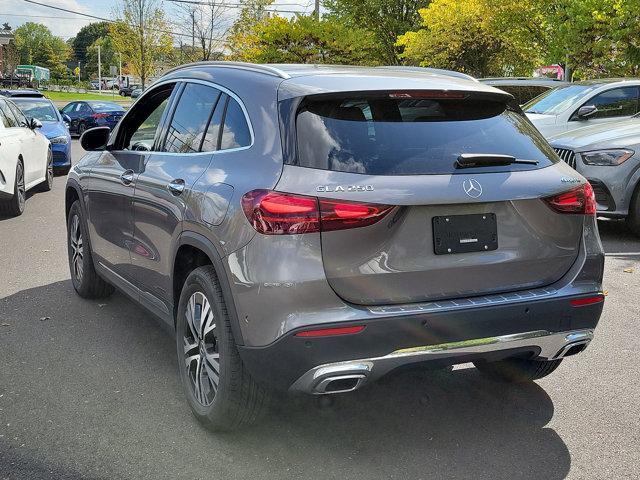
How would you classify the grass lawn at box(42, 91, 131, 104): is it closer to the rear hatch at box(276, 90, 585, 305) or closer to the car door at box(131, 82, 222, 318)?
the car door at box(131, 82, 222, 318)

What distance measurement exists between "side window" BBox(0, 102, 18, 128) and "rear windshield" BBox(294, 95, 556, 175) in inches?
337

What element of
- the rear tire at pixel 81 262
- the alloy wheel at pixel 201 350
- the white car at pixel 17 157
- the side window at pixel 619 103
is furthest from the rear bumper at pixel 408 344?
the side window at pixel 619 103

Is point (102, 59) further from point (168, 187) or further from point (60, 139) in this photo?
point (168, 187)

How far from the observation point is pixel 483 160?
3.40m

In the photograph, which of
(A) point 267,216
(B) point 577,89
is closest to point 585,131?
(B) point 577,89

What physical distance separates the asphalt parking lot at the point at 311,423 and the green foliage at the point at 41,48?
416 ft

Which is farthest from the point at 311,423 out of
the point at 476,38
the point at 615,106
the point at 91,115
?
the point at 476,38

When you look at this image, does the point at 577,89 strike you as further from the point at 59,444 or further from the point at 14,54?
the point at 14,54

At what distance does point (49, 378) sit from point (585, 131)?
755 centimetres

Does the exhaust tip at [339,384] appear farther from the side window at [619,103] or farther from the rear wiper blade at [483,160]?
the side window at [619,103]

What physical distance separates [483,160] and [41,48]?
146 m

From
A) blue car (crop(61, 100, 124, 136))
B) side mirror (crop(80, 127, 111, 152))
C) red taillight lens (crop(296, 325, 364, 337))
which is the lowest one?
blue car (crop(61, 100, 124, 136))

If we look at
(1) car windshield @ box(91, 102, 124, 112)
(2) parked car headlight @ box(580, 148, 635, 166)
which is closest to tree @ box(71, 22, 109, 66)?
(1) car windshield @ box(91, 102, 124, 112)

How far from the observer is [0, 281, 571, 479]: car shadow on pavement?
11.2 feet
